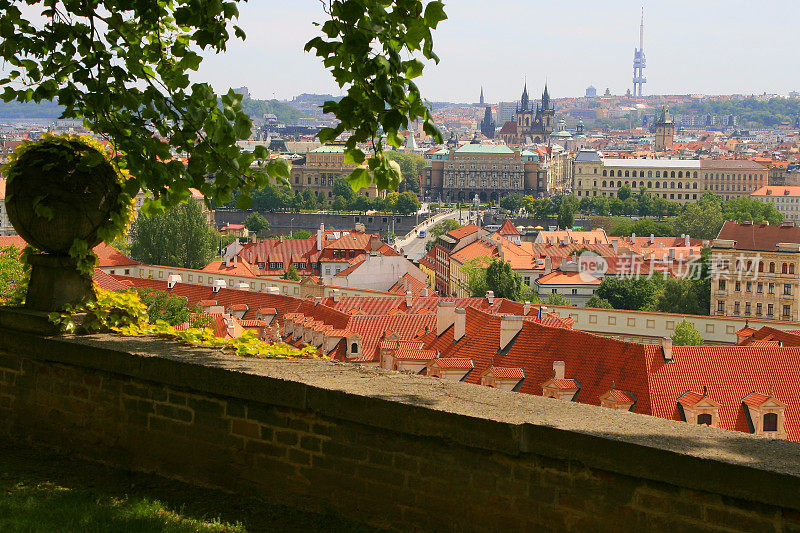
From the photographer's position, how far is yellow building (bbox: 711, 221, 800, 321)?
213 feet

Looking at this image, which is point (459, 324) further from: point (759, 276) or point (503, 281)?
point (759, 276)

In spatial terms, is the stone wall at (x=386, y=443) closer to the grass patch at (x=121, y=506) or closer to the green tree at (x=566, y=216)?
the grass patch at (x=121, y=506)

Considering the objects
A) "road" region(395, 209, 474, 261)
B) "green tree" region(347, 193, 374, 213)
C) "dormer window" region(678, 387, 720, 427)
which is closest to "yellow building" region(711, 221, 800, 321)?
"road" region(395, 209, 474, 261)

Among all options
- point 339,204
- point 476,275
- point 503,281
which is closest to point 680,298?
point 476,275

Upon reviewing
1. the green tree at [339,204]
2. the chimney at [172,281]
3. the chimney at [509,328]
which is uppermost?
the chimney at [509,328]

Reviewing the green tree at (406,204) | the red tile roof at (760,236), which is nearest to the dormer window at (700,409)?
the red tile roof at (760,236)

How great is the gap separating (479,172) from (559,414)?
520 feet

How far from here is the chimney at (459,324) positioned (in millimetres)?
27109

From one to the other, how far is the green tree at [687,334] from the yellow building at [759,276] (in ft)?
104

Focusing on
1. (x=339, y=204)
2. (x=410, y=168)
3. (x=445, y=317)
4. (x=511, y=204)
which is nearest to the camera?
(x=445, y=317)

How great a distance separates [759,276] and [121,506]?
6456 centimetres

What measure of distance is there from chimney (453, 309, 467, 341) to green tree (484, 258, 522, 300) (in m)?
33.4

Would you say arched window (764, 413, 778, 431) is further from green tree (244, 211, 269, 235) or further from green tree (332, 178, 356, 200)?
green tree (332, 178, 356, 200)

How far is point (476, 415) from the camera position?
4.56 m
